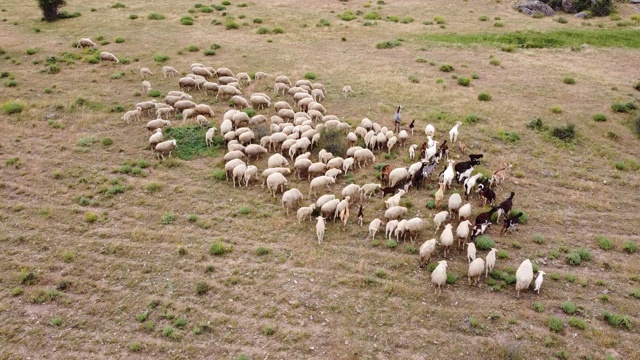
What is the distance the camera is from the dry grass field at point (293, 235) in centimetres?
950

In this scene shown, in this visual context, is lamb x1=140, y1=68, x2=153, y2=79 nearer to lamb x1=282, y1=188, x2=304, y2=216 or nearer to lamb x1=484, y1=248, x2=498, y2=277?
lamb x1=282, y1=188, x2=304, y2=216

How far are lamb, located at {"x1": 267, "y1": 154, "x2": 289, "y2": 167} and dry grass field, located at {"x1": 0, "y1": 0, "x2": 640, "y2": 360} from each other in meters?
0.67

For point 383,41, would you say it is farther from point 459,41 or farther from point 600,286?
point 600,286

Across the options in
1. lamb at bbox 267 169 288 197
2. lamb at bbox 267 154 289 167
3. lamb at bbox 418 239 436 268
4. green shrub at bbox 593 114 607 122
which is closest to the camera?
lamb at bbox 418 239 436 268

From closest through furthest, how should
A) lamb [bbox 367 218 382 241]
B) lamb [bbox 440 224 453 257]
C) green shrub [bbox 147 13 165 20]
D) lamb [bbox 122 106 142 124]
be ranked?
lamb [bbox 440 224 453 257] < lamb [bbox 367 218 382 241] < lamb [bbox 122 106 142 124] < green shrub [bbox 147 13 165 20]

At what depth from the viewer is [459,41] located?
1179 inches

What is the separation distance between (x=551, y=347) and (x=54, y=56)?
26.5m

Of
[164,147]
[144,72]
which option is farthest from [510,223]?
[144,72]

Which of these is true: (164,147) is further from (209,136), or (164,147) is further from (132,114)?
(132,114)

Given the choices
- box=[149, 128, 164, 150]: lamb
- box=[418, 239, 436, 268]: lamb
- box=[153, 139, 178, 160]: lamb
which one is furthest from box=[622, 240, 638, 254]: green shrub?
box=[149, 128, 164, 150]: lamb

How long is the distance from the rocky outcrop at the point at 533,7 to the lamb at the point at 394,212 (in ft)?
102

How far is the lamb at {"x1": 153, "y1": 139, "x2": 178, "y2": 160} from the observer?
620 inches

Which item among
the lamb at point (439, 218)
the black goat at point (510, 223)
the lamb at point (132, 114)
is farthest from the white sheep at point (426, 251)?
the lamb at point (132, 114)

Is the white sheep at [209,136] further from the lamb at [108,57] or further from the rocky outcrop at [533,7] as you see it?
the rocky outcrop at [533,7]
